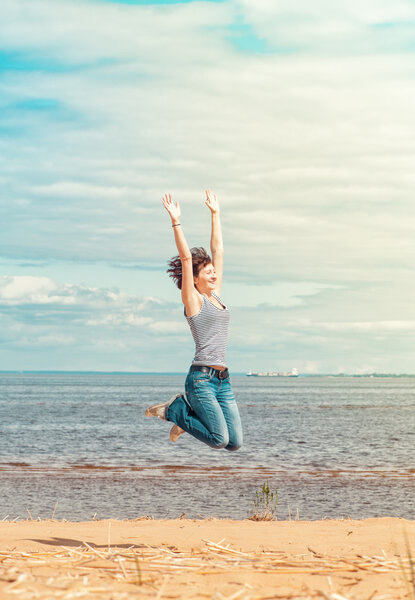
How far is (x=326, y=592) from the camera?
5129 millimetres

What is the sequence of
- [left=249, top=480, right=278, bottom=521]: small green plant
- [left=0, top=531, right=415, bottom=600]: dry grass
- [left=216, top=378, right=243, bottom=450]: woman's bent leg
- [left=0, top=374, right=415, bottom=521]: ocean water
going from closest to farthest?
[left=0, top=531, right=415, bottom=600]: dry grass
[left=216, top=378, right=243, bottom=450]: woman's bent leg
[left=249, top=480, right=278, bottom=521]: small green plant
[left=0, top=374, right=415, bottom=521]: ocean water

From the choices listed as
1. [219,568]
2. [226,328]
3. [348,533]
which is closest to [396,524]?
[348,533]

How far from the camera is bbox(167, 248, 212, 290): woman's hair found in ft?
26.1

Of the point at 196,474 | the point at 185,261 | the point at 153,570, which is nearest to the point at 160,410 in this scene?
the point at 185,261

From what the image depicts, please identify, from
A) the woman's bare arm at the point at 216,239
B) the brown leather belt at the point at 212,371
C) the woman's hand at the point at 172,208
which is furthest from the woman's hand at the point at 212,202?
the brown leather belt at the point at 212,371

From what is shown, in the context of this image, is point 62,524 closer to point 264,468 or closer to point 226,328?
point 226,328

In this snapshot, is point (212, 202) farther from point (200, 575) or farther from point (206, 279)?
point (200, 575)

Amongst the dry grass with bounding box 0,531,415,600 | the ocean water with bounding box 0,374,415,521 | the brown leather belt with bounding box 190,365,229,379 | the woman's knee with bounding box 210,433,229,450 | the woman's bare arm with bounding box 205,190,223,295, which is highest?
the woman's bare arm with bounding box 205,190,223,295

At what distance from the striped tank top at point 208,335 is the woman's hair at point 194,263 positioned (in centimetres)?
38

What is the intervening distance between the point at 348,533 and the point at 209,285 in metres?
5.12

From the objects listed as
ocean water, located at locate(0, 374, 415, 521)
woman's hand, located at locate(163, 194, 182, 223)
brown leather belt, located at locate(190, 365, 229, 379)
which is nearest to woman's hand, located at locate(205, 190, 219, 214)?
woman's hand, located at locate(163, 194, 182, 223)

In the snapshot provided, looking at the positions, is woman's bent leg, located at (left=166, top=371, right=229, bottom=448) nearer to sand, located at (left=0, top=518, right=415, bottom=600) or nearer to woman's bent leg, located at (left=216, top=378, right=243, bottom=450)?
woman's bent leg, located at (left=216, top=378, right=243, bottom=450)

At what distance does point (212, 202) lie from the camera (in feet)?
29.0

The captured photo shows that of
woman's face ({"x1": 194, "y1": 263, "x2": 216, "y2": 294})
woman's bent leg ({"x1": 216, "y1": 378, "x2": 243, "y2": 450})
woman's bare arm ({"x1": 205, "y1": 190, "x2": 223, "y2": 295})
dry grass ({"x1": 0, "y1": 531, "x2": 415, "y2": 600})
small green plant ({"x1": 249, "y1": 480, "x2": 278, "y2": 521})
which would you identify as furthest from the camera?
small green plant ({"x1": 249, "y1": 480, "x2": 278, "y2": 521})
